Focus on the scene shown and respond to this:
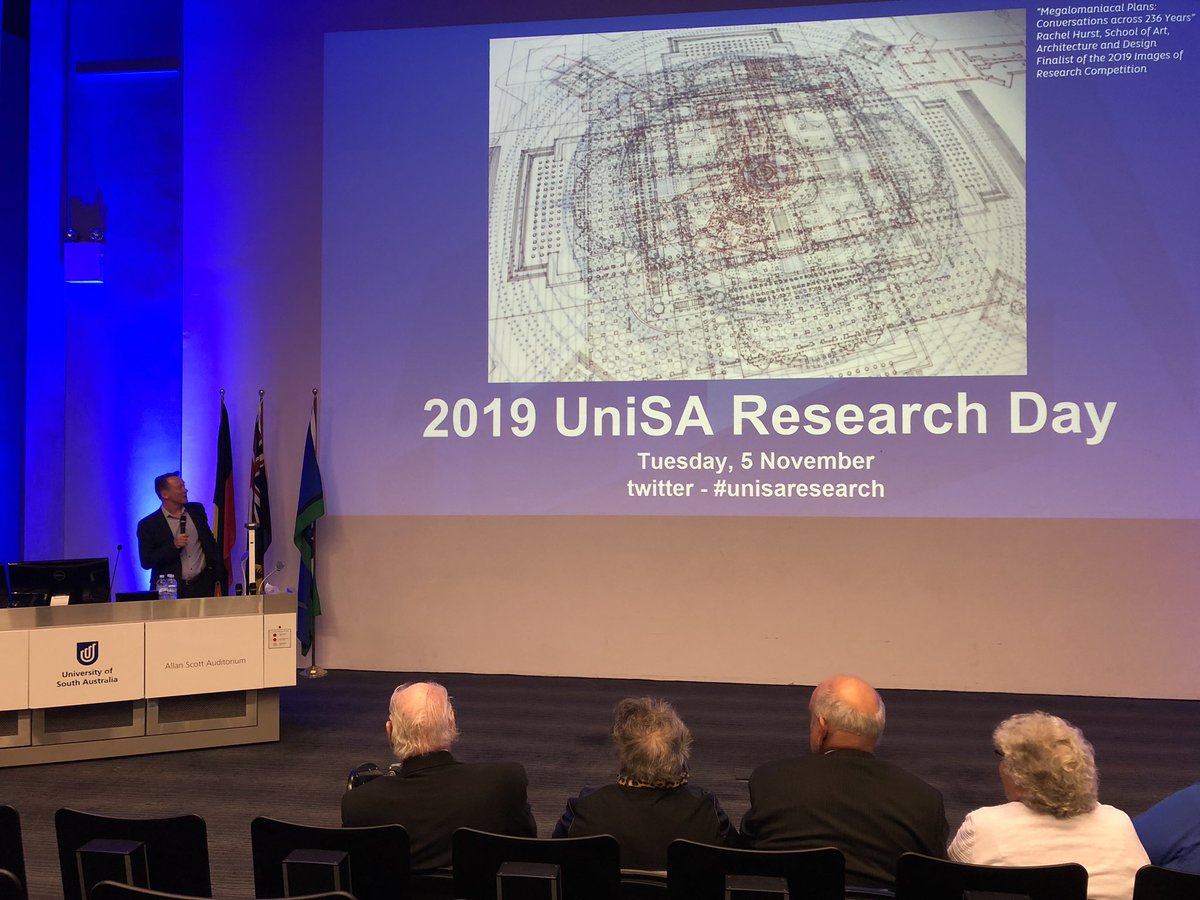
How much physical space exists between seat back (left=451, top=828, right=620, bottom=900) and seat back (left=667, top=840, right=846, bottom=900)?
0.42 ft

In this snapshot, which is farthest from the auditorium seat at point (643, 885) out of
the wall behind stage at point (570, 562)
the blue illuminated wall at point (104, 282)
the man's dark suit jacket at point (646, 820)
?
the blue illuminated wall at point (104, 282)

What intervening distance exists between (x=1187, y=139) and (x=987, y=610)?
3.12 metres

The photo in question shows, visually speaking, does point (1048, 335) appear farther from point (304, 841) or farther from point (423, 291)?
point (304, 841)

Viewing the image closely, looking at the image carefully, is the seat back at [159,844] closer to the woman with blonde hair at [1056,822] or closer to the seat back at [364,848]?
the seat back at [364,848]

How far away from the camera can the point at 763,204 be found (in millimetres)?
6434

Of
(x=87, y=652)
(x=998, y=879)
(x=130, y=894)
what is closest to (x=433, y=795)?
(x=130, y=894)

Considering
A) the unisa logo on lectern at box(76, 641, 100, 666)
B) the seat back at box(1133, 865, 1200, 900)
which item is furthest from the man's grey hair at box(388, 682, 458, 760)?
the unisa logo on lectern at box(76, 641, 100, 666)

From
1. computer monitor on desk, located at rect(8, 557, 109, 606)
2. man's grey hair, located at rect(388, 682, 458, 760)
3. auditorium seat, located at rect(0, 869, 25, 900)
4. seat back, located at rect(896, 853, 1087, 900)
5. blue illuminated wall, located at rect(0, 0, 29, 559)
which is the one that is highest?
blue illuminated wall, located at rect(0, 0, 29, 559)

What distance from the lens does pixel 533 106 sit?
22.2ft

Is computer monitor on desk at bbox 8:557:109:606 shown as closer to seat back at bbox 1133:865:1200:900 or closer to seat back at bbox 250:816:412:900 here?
seat back at bbox 250:816:412:900

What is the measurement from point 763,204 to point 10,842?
5.38 m

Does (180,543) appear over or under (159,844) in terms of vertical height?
over

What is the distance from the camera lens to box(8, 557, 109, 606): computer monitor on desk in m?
4.76

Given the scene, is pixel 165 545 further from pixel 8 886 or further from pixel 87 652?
pixel 8 886
